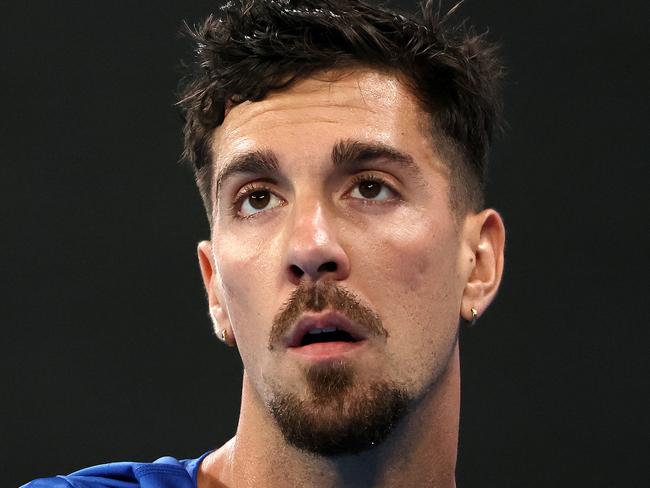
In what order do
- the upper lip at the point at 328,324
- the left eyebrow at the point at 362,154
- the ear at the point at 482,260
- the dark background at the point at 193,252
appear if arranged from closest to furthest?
the upper lip at the point at 328,324
the left eyebrow at the point at 362,154
the ear at the point at 482,260
the dark background at the point at 193,252

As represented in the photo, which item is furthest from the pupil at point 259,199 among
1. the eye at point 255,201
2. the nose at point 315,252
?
the nose at point 315,252

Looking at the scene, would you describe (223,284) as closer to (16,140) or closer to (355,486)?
(355,486)

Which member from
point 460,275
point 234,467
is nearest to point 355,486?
point 234,467

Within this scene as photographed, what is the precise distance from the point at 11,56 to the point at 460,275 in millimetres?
1551

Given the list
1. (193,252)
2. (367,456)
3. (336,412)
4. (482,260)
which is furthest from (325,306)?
(193,252)

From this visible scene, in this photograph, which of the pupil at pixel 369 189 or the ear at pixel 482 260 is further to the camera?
the ear at pixel 482 260

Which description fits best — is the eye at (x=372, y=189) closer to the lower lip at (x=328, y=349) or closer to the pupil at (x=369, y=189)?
the pupil at (x=369, y=189)

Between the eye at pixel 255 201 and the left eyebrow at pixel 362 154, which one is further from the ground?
the left eyebrow at pixel 362 154

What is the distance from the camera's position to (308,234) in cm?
180

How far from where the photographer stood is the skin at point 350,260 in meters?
1.82

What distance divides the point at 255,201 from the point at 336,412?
1.22 feet

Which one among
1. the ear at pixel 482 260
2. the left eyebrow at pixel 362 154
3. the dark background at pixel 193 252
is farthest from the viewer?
the dark background at pixel 193 252

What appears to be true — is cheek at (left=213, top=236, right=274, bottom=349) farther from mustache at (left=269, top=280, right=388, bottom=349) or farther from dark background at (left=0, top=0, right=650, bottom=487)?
dark background at (left=0, top=0, right=650, bottom=487)

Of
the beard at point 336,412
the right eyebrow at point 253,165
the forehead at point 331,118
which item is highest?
the forehead at point 331,118
